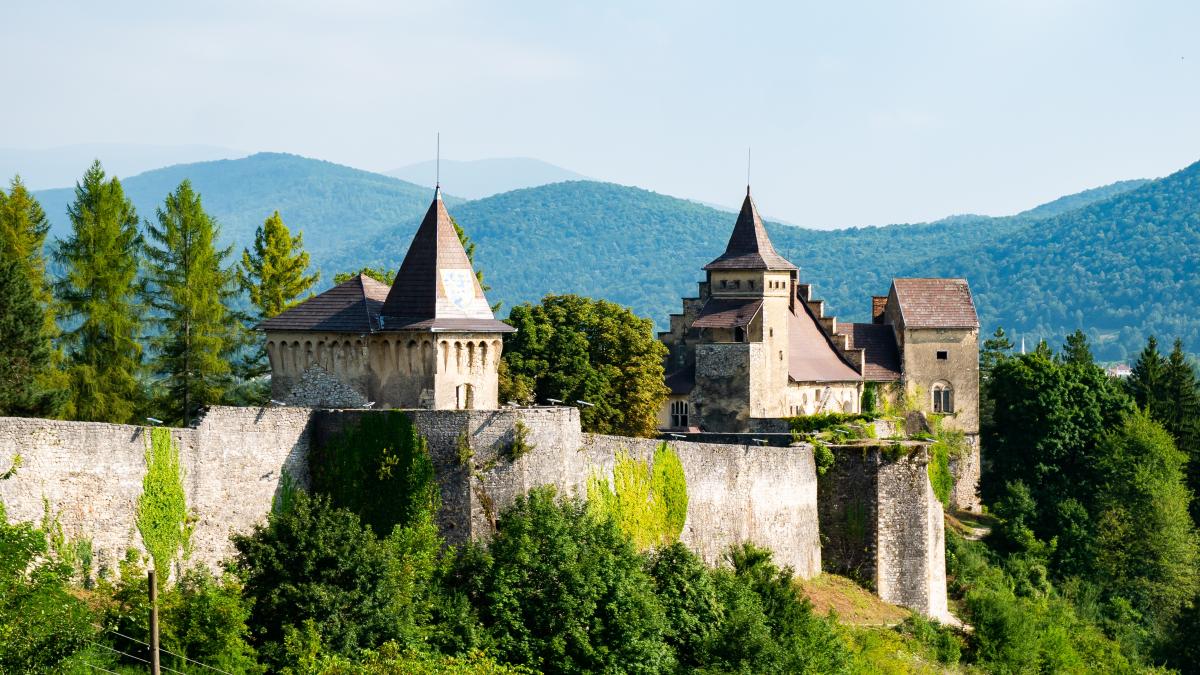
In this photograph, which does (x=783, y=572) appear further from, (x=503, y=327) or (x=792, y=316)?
(x=792, y=316)

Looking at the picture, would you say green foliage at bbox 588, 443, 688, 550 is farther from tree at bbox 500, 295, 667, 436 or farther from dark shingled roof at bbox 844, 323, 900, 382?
dark shingled roof at bbox 844, 323, 900, 382

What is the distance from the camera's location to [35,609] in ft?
95.6

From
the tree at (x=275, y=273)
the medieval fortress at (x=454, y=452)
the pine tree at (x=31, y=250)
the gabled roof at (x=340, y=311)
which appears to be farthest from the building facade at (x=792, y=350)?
the pine tree at (x=31, y=250)

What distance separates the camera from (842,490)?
168 ft

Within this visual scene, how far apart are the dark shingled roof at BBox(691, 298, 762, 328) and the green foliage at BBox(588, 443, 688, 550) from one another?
23635 mm

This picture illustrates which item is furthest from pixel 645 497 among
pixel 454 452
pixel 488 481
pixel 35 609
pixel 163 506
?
pixel 35 609

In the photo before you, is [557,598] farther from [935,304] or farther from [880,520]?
[935,304]

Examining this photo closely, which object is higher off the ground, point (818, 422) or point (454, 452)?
point (818, 422)

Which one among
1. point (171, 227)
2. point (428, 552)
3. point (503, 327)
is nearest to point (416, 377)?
point (503, 327)

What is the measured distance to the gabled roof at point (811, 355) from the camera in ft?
229

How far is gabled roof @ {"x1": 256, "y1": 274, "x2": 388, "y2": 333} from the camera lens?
135 feet

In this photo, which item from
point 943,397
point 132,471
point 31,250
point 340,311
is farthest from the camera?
point 943,397

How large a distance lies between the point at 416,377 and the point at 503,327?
2.22m

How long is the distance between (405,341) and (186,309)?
14.4 metres
